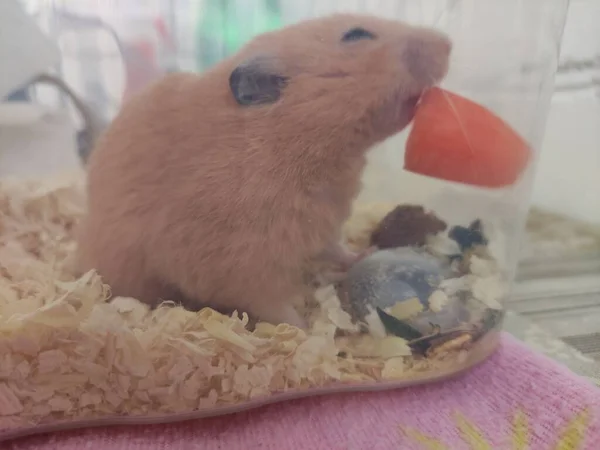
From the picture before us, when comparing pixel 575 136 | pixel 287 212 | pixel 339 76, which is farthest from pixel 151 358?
pixel 575 136

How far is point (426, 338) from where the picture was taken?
0.71 meters

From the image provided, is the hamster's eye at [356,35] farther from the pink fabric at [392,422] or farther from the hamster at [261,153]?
the pink fabric at [392,422]

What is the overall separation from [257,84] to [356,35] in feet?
0.39

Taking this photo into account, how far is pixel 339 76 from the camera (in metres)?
0.66

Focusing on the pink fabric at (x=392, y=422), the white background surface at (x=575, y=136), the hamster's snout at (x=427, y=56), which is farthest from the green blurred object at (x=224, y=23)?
the white background surface at (x=575, y=136)

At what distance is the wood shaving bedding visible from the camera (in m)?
0.60

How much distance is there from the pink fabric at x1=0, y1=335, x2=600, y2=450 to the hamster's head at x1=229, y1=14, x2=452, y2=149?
282 mm

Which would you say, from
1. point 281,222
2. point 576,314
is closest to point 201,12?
point 281,222

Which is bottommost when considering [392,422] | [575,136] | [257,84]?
[392,422]

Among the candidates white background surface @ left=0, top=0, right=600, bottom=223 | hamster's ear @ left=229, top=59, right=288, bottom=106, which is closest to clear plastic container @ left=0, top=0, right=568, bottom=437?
hamster's ear @ left=229, top=59, right=288, bottom=106

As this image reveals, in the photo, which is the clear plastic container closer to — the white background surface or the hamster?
the hamster

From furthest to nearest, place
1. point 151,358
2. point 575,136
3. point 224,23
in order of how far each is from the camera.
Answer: point 575,136 → point 224,23 → point 151,358

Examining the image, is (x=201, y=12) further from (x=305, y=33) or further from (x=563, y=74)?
(x=563, y=74)

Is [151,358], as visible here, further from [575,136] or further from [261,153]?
[575,136]
